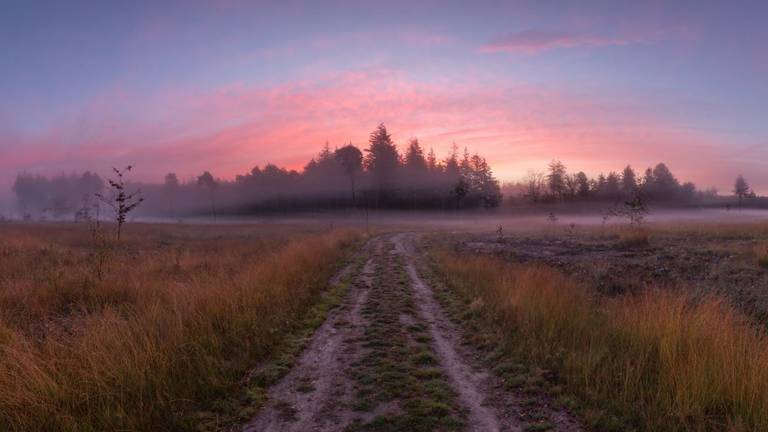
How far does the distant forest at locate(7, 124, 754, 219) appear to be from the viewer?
88.5 m

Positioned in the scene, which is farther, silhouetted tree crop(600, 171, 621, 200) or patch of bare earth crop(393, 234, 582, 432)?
silhouetted tree crop(600, 171, 621, 200)

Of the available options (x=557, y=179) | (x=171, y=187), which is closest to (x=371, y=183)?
(x=557, y=179)

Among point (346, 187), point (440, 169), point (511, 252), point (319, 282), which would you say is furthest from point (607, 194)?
point (319, 282)

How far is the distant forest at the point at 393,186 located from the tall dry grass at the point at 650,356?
218 ft

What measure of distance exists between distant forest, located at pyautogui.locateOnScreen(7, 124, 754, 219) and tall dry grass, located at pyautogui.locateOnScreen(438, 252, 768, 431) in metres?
66.4

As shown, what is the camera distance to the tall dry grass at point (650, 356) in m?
5.12

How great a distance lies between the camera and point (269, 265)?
14875 mm

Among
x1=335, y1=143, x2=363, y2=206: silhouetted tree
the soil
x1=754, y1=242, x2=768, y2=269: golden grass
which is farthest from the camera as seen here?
x1=335, y1=143, x2=363, y2=206: silhouetted tree

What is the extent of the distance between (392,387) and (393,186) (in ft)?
274

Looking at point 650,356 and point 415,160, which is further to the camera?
point 415,160

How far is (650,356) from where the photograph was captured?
22.5 ft

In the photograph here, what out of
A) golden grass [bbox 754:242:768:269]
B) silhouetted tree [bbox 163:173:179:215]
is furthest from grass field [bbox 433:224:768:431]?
silhouetted tree [bbox 163:173:179:215]

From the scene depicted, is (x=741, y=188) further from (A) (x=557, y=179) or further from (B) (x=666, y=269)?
(B) (x=666, y=269)

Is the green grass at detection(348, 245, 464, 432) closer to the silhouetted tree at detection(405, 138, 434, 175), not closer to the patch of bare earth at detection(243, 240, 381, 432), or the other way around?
the patch of bare earth at detection(243, 240, 381, 432)
